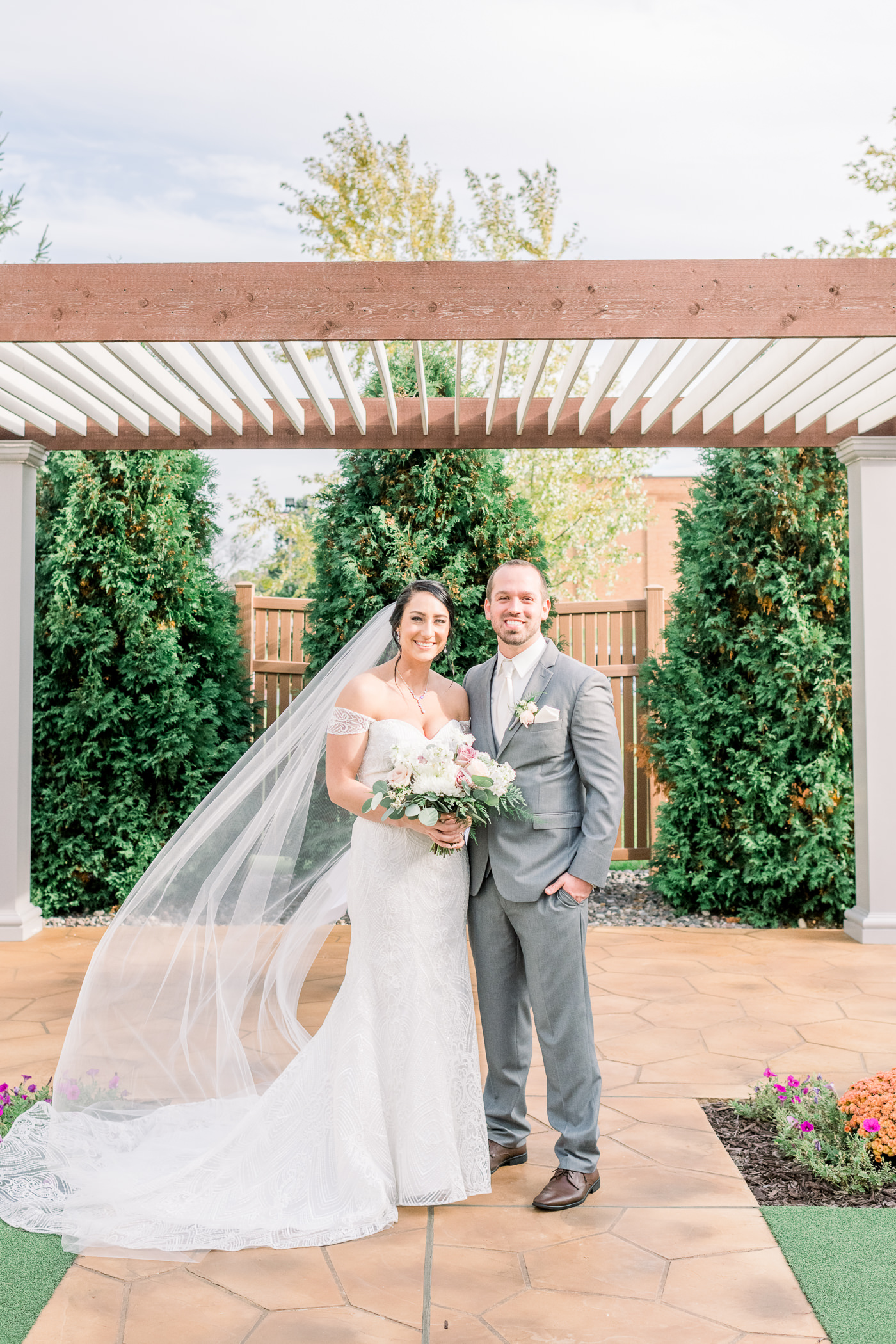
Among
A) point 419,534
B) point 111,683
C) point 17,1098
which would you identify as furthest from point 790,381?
point 111,683

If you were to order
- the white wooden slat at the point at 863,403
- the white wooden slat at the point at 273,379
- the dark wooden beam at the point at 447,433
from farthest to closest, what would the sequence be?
the dark wooden beam at the point at 447,433, the white wooden slat at the point at 863,403, the white wooden slat at the point at 273,379

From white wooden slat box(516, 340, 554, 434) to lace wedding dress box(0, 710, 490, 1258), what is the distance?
208cm

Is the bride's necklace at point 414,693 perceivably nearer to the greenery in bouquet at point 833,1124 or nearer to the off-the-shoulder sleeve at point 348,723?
the off-the-shoulder sleeve at point 348,723

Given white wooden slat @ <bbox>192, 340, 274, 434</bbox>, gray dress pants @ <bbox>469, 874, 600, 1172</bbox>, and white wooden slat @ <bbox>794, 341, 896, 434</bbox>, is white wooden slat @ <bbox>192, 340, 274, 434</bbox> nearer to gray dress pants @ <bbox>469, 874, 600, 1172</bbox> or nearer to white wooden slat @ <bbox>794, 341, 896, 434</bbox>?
gray dress pants @ <bbox>469, 874, 600, 1172</bbox>

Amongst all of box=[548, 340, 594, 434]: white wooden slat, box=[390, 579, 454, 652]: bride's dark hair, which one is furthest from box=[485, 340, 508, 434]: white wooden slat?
box=[390, 579, 454, 652]: bride's dark hair

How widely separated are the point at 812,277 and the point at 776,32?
18765 millimetres

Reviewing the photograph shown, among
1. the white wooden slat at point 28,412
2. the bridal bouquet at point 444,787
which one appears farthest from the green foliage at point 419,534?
the bridal bouquet at point 444,787

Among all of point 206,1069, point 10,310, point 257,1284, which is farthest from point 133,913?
point 10,310

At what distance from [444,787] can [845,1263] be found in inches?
66.9

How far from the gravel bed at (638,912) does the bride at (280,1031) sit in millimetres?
3877

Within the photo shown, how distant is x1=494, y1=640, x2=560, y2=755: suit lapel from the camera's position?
3.24m

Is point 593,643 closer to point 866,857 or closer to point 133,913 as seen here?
point 866,857

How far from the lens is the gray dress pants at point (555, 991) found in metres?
3.16

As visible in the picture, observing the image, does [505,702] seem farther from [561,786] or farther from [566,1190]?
[566,1190]
